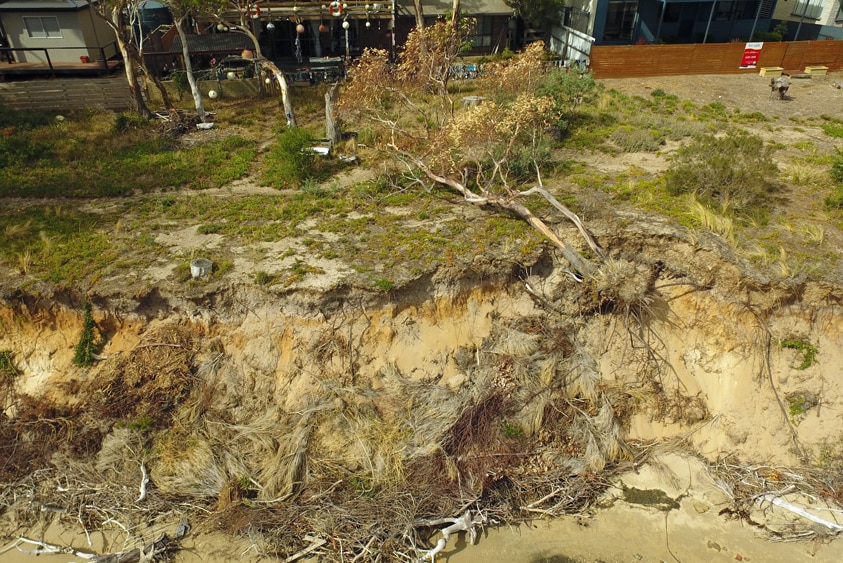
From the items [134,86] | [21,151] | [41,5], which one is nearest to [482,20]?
[134,86]

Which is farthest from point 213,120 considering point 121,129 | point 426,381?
point 426,381

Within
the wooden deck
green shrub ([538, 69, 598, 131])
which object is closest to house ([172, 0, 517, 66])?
the wooden deck

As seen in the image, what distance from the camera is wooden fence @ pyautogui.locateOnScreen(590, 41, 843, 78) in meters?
26.4

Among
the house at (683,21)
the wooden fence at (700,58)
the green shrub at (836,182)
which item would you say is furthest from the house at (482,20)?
the green shrub at (836,182)

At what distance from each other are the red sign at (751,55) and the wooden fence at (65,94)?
28.9m

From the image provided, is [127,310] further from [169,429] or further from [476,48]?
[476,48]

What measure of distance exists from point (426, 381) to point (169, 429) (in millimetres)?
5618

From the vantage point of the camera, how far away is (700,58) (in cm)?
2678

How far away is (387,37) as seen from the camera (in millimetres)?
30359

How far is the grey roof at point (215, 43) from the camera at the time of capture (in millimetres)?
25094

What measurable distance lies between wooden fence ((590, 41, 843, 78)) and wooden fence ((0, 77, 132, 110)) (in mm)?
21924

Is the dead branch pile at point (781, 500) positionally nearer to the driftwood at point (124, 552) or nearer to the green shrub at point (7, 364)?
the driftwood at point (124, 552)

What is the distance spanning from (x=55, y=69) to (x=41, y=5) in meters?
3.00

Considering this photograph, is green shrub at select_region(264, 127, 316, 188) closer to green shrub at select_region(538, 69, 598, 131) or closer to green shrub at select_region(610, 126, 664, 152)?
green shrub at select_region(538, 69, 598, 131)
